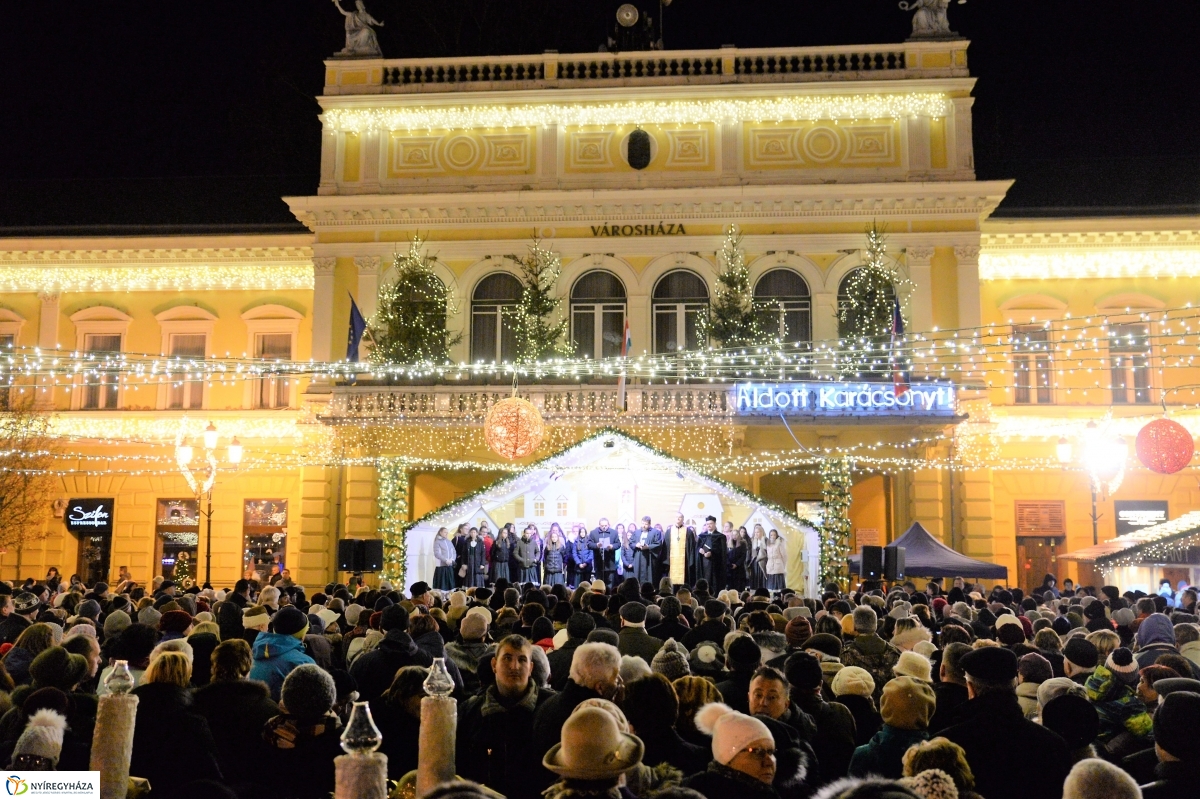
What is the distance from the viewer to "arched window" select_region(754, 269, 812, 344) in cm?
3056

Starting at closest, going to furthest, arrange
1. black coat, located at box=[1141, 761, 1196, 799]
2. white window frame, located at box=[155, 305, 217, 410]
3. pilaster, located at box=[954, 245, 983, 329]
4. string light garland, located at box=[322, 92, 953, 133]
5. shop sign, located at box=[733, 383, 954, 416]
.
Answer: black coat, located at box=[1141, 761, 1196, 799], shop sign, located at box=[733, 383, 954, 416], pilaster, located at box=[954, 245, 983, 329], string light garland, located at box=[322, 92, 953, 133], white window frame, located at box=[155, 305, 217, 410]

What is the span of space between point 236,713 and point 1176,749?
4.74m

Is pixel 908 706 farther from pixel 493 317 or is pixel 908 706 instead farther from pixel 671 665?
pixel 493 317

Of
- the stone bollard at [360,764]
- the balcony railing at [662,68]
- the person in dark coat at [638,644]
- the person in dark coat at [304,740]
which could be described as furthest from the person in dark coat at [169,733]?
the balcony railing at [662,68]

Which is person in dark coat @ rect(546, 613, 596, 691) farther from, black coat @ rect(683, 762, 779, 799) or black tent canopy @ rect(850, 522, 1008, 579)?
black tent canopy @ rect(850, 522, 1008, 579)

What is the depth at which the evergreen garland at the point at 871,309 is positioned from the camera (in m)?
28.3

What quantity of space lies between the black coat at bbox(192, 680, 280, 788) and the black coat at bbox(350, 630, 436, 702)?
5.38 feet

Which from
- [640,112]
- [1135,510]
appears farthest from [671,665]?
[1135,510]

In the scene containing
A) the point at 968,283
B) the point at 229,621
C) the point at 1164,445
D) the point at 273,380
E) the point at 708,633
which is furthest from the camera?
the point at 273,380

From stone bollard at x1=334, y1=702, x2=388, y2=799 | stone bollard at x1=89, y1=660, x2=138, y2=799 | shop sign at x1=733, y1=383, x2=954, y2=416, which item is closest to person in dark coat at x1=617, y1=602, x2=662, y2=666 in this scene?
stone bollard at x1=89, y1=660, x2=138, y2=799

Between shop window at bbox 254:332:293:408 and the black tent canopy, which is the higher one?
shop window at bbox 254:332:293:408

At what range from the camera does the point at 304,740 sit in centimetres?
589

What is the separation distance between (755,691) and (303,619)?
3823mm

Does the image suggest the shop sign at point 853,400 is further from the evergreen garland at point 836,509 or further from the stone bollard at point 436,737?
the stone bollard at point 436,737
